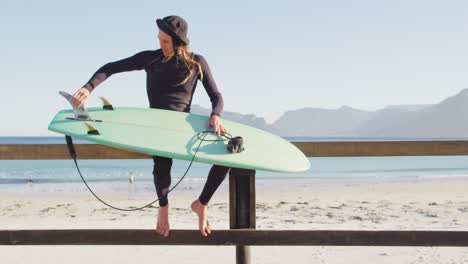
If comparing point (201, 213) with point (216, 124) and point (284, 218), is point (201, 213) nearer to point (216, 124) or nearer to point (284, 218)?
point (216, 124)

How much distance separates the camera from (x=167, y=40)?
2.60 meters

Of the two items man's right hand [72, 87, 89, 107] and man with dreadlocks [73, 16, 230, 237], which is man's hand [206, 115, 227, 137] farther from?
man's right hand [72, 87, 89, 107]

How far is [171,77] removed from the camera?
2.59 m

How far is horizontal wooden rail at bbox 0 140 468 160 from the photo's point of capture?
309 cm

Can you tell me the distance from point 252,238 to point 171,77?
3.01ft

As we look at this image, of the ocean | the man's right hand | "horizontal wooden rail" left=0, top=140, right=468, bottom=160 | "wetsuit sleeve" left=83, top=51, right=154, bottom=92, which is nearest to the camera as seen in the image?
the man's right hand

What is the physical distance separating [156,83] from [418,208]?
769cm

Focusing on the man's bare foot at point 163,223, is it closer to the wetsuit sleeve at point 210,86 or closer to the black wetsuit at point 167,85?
the black wetsuit at point 167,85

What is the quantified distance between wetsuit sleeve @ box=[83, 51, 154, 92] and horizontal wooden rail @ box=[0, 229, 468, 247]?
2.58 feet

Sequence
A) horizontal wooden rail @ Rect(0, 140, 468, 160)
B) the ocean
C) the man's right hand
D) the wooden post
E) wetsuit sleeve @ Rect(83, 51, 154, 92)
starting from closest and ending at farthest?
1. the man's right hand
2. wetsuit sleeve @ Rect(83, 51, 154, 92)
3. the wooden post
4. horizontal wooden rail @ Rect(0, 140, 468, 160)
5. the ocean

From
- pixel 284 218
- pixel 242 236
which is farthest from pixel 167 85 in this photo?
pixel 284 218

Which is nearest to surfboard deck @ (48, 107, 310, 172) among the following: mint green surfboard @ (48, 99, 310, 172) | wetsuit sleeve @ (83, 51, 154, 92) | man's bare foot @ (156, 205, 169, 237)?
mint green surfboard @ (48, 99, 310, 172)

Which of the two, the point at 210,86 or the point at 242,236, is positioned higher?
the point at 210,86
